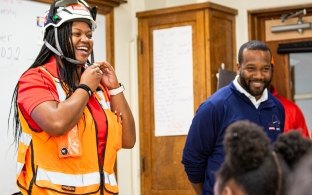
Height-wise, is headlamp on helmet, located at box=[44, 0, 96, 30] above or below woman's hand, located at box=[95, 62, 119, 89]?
above

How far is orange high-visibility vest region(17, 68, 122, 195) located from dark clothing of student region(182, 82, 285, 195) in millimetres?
675

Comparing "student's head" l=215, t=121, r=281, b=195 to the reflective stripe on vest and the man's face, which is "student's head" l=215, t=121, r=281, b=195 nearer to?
the reflective stripe on vest

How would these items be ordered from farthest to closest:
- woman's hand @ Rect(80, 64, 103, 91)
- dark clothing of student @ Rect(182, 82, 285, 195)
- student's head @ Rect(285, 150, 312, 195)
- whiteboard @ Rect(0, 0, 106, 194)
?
whiteboard @ Rect(0, 0, 106, 194)
dark clothing of student @ Rect(182, 82, 285, 195)
woman's hand @ Rect(80, 64, 103, 91)
student's head @ Rect(285, 150, 312, 195)

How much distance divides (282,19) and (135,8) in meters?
1.03

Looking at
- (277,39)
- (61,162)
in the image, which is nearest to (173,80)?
(277,39)

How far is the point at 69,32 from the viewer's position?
232 cm

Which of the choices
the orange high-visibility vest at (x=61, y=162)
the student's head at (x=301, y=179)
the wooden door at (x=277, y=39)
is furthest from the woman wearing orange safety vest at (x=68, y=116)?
the wooden door at (x=277, y=39)

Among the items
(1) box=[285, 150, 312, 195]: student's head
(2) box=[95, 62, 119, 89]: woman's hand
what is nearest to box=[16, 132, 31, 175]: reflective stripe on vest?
(2) box=[95, 62, 119, 89]: woman's hand

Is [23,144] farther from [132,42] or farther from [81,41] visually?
[132,42]

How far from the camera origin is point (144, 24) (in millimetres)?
4543

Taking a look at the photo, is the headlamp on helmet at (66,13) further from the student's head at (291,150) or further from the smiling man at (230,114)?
the student's head at (291,150)

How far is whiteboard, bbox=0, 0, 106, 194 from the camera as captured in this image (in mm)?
3512

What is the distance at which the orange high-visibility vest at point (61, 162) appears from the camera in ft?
7.00

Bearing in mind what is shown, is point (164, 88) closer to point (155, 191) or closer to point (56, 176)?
point (155, 191)
